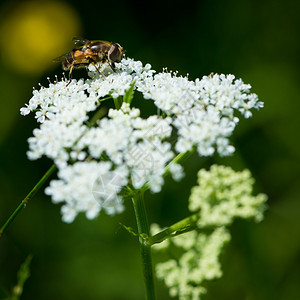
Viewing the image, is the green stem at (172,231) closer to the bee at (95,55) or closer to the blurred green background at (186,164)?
the bee at (95,55)

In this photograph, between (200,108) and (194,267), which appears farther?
(194,267)

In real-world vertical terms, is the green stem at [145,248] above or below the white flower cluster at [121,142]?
below

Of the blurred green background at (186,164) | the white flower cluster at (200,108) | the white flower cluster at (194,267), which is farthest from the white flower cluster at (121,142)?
the blurred green background at (186,164)

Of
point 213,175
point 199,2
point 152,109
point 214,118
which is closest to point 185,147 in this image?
point 214,118

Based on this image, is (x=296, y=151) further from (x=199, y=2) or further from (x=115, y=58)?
(x=115, y=58)

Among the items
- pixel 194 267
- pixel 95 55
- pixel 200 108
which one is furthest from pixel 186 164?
pixel 200 108

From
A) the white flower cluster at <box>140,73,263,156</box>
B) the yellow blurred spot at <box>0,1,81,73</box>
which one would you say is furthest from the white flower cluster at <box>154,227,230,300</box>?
the yellow blurred spot at <box>0,1,81,73</box>

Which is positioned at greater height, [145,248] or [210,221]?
[210,221]

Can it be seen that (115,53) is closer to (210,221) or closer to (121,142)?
(121,142)
